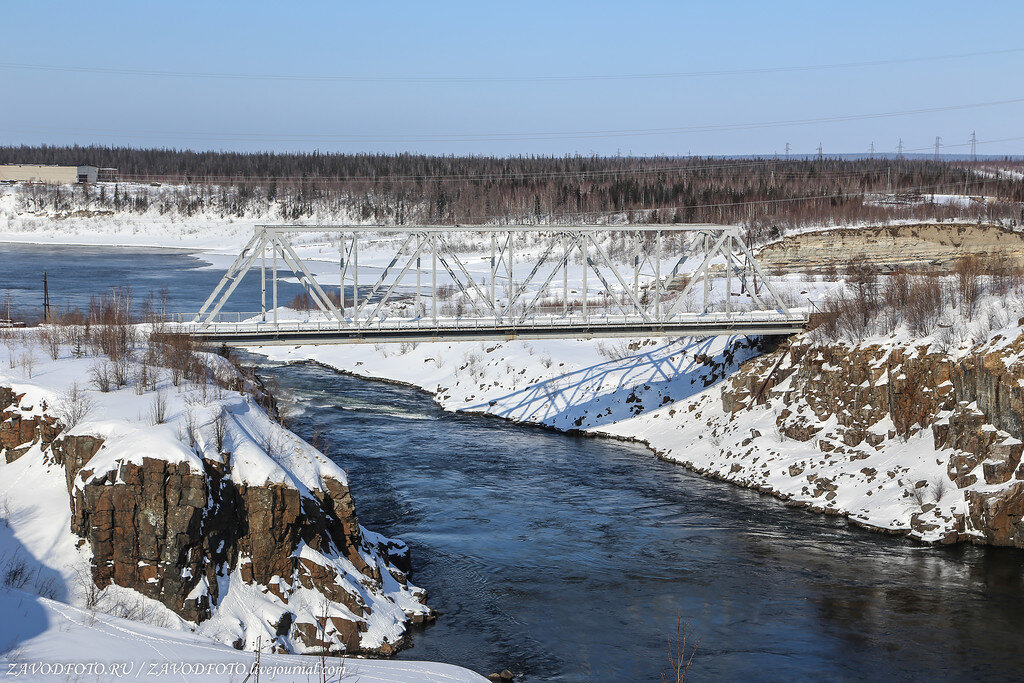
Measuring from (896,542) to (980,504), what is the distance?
2544 mm

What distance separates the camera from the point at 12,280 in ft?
261

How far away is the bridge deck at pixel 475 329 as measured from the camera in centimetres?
3519

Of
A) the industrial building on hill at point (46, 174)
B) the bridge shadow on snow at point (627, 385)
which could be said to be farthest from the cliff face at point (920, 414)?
the industrial building on hill at point (46, 174)

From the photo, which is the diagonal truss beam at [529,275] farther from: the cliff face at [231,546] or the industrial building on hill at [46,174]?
the industrial building on hill at [46,174]

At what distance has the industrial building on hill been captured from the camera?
181 meters

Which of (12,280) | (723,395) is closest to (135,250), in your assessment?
(12,280)

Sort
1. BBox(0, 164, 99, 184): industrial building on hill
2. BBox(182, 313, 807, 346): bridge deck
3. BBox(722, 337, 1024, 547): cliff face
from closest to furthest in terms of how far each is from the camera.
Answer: BBox(722, 337, 1024, 547): cliff face → BBox(182, 313, 807, 346): bridge deck → BBox(0, 164, 99, 184): industrial building on hill

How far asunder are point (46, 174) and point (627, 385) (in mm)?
165318

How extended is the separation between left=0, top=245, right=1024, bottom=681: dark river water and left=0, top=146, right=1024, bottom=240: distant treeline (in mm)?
41673

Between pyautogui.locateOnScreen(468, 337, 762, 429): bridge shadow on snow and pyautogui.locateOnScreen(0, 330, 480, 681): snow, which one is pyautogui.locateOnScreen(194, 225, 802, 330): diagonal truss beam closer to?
pyautogui.locateOnScreen(468, 337, 762, 429): bridge shadow on snow

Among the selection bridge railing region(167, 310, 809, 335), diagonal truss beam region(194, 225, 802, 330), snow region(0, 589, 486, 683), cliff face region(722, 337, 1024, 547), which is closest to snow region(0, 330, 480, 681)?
snow region(0, 589, 486, 683)

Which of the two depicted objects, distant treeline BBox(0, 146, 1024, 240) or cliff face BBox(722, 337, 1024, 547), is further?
distant treeline BBox(0, 146, 1024, 240)

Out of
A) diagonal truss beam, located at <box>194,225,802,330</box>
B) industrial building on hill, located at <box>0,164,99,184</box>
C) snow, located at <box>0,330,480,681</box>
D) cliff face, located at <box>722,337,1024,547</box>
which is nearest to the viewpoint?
snow, located at <box>0,330,480,681</box>

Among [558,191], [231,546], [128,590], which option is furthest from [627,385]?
[558,191]
